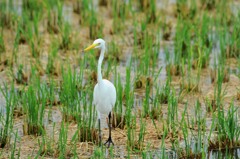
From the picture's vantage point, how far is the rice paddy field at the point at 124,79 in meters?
7.83

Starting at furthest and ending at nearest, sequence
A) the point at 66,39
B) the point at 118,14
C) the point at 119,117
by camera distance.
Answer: the point at 118,14 → the point at 66,39 → the point at 119,117

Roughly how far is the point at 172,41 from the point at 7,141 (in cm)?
471

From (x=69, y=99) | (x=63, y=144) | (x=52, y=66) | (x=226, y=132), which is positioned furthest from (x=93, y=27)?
(x=63, y=144)

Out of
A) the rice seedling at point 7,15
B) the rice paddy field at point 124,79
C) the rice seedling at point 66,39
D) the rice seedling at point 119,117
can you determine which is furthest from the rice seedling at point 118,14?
the rice seedling at point 119,117

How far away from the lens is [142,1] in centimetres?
1338

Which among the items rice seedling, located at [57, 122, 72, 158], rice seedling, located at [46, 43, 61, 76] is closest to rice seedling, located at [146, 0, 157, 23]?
rice seedling, located at [46, 43, 61, 76]

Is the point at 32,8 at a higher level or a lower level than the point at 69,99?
higher

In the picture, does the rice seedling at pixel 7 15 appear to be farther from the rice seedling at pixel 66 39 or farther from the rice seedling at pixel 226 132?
the rice seedling at pixel 226 132

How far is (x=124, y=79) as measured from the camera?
10266 millimetres

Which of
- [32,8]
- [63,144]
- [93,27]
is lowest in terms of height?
[63,144]

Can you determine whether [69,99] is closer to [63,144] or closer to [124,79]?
[63,144]

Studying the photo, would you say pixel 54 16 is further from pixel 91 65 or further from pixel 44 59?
pixel 91 65

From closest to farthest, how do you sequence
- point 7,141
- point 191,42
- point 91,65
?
point 7,141
point 91,65
point 191,42

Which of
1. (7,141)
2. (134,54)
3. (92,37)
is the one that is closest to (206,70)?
(134,54)
